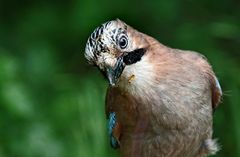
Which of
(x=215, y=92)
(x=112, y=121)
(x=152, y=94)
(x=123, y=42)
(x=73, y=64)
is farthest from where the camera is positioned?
(x=73, y=64)

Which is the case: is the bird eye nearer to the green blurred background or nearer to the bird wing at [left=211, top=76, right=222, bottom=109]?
the bird wing at [left=211, top=76, right=222, bottom=109]

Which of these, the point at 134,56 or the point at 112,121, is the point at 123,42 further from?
the point at 112,121

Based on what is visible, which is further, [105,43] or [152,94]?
[152,94]

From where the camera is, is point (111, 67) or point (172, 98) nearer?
point (111, 67)

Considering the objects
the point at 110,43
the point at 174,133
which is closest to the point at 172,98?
the point at 174,133

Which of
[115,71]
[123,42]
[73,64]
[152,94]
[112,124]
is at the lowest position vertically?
[73,64]

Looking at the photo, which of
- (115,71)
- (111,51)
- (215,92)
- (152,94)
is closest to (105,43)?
(111,51)

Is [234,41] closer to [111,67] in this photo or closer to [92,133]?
[92,133]
